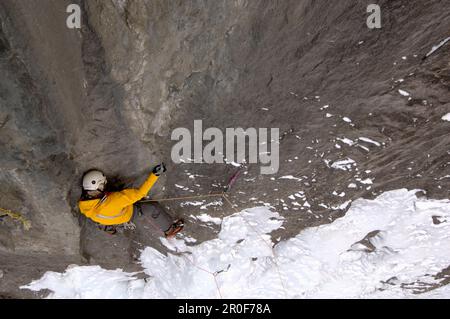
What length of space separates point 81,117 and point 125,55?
1.96 feet

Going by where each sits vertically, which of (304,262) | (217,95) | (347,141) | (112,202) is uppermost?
(217,95)

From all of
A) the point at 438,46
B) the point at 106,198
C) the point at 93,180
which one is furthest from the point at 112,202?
the point at 438,46

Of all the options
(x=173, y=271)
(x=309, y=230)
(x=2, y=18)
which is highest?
(x=2, y=18)

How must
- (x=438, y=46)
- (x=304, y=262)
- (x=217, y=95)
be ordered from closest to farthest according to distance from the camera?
1. (x=438, y=46)
2. (x=217, y=95)
3. (x=304, y=262)

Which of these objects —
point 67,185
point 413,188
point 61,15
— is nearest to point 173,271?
point 67,185

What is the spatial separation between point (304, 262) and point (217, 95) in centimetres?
237

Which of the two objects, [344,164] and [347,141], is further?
[344,164]

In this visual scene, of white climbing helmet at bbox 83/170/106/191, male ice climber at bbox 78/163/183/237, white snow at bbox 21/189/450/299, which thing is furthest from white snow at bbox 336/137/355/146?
white climbing helmet at bbox 83/170/106/191

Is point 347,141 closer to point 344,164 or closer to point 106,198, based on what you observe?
point 344,164

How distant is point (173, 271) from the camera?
4508 millimetres

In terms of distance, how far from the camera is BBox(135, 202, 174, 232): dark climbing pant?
351 cm

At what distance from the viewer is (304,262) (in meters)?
4.24

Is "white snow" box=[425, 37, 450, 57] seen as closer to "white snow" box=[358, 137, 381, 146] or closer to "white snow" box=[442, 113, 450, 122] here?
"white snow" box=[442, 113, 450, 122]
